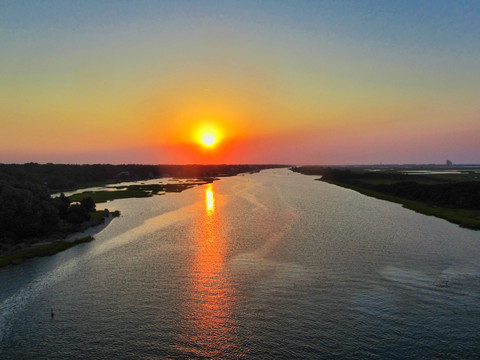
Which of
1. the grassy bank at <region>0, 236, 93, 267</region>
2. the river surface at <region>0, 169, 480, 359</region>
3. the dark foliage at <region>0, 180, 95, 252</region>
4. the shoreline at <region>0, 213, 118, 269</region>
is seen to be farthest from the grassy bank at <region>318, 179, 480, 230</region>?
the dark foliage at <region>0, 180, 95, 252</region>

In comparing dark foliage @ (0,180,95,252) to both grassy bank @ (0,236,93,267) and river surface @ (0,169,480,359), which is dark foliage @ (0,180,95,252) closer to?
grassy bank @ (0,236,93,267)

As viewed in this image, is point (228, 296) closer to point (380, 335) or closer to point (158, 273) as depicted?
point (158, 273)

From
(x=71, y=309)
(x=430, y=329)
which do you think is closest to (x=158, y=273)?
(x=71, y=309)

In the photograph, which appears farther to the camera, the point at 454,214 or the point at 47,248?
the point at 454,214

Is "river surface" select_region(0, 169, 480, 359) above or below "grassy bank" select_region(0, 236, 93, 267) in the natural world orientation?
below

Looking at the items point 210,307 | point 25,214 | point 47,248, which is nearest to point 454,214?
point 210,307

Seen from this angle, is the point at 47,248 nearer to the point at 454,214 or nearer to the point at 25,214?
the point at 25,214
